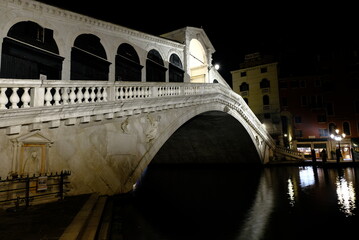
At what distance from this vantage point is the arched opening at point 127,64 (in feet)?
40.6

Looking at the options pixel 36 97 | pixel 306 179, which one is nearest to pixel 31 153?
pixel 36 97

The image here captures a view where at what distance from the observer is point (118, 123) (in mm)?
8453

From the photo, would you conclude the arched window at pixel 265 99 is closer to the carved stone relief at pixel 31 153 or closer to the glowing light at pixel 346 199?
the glowing light at pixel 346 199

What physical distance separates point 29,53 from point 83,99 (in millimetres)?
2996

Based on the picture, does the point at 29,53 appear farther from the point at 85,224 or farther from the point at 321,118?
the point at 321,118

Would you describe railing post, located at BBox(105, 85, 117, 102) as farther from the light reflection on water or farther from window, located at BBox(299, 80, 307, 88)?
window, located at BBox(299, 80, 307, 88)

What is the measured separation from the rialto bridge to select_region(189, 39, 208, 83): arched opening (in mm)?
6300

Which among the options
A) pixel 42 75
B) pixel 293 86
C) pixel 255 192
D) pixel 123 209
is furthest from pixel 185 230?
pixel 293 86

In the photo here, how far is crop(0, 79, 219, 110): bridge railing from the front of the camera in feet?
19.3

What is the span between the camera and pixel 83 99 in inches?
320

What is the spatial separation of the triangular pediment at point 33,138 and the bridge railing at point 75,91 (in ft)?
2.40

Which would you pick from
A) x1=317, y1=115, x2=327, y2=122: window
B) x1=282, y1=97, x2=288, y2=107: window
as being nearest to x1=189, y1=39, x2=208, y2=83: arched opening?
x1=282, y1=97, x2=288, y2=107: window

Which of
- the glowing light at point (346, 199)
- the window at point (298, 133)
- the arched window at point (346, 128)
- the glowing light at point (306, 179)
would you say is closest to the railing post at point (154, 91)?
the glowing light at point (346, 199)

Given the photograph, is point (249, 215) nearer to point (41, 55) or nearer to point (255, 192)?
point (255, 192)
